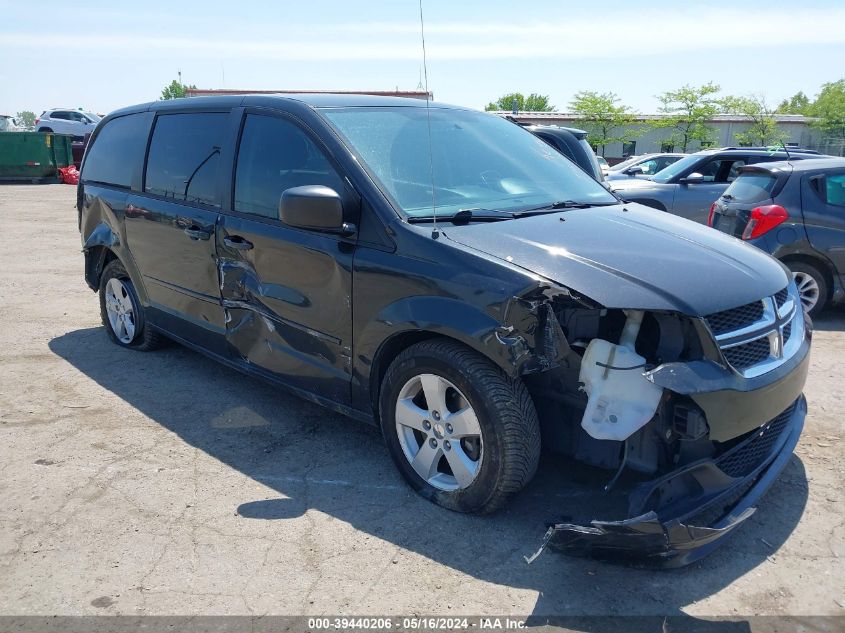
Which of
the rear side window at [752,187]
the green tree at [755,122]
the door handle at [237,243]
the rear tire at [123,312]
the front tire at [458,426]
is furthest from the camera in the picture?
the green tree at [755,122]

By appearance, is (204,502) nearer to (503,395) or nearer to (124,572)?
(124,572)

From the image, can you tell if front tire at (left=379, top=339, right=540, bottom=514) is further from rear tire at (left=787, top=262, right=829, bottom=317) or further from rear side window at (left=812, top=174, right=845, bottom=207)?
rear side window at (left=812, top=174, right=845, bottom=207)

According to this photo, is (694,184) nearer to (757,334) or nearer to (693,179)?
(693,179)

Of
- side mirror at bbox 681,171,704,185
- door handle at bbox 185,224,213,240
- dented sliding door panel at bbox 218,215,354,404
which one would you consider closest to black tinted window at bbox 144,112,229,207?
door handle at bbox 185,224,213,240

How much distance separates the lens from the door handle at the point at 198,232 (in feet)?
14.5

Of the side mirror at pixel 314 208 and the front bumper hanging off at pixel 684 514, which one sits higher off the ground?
the side mirror at pixel 314 208

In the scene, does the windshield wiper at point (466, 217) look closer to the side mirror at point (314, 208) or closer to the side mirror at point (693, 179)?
the side mirror at point (314, 208)

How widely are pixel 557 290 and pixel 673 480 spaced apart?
2.91 feet

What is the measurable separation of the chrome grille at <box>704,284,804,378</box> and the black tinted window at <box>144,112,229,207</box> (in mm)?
2953

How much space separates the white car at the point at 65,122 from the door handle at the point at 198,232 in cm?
3315

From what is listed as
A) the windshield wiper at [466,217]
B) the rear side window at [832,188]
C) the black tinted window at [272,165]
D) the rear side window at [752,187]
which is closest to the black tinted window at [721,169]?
the rear side window at [752,187]

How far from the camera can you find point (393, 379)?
3.43m

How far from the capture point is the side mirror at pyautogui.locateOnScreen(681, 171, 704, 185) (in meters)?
9.91

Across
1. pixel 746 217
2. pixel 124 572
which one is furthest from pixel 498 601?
pixel 746 217
